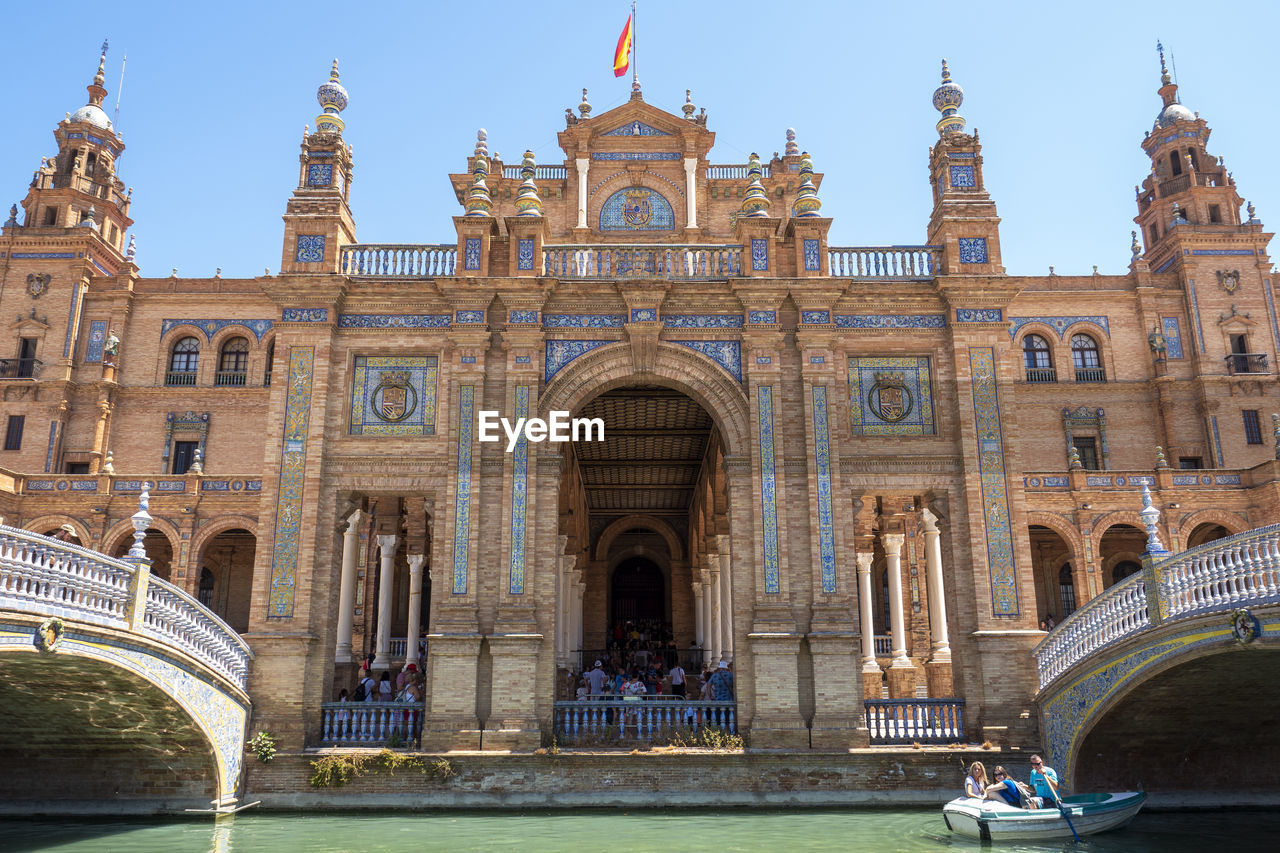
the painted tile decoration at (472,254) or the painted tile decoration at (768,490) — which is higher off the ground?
the painted tile decoration at (472,254)

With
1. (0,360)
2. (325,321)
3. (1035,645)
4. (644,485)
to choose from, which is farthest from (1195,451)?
(0,360)

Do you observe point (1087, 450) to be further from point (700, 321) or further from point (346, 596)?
point (346, 596)

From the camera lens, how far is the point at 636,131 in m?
29.5

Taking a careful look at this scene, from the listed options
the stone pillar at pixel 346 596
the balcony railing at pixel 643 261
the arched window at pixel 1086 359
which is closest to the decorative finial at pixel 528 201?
the balcony railing at pixel 643 261

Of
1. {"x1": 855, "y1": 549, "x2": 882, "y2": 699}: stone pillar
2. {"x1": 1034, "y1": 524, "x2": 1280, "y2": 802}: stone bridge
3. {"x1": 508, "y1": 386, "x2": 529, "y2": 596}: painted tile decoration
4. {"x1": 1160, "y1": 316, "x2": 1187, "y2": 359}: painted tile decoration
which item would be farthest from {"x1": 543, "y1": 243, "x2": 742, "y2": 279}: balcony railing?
{"x1": 1160, "y1": 316, "x2": 1187, "y2": 359}: painted tile decoration

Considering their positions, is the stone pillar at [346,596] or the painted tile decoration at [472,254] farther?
the stone pillar at [346,596]

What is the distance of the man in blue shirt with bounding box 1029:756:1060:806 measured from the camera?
42.8 ft

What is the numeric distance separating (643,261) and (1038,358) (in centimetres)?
2241

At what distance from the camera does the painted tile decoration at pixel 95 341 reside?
35.0 metres

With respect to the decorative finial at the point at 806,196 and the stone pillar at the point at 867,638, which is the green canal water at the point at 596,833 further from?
the decorative finial at the point at 806,196

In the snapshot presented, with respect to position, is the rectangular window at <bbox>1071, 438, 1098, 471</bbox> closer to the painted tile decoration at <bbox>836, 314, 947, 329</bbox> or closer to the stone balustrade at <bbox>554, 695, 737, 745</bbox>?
the painted tile decoration at <bbox>836, 314, 947, 329</bbox>

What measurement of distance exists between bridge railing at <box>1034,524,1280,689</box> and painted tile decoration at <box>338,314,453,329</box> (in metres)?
11.7

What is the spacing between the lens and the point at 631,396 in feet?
69.5

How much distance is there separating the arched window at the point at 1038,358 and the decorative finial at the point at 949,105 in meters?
18.3
